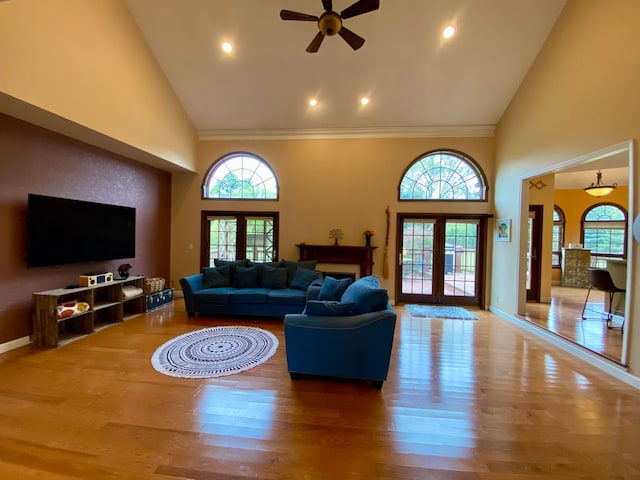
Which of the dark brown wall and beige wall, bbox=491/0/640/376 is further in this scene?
the dark brown wall

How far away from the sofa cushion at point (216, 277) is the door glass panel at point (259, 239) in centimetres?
110

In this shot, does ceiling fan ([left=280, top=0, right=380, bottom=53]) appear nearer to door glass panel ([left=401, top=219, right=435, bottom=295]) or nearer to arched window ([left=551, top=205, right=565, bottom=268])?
Answer: door glass panel ([left=401, top=219, right=435, bottom=295])

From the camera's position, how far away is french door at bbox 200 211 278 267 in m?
6.37

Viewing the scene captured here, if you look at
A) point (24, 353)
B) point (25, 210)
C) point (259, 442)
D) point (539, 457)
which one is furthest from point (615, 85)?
point (24, 353)

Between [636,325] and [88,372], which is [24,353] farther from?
[636,325]

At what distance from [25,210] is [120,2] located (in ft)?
10.9

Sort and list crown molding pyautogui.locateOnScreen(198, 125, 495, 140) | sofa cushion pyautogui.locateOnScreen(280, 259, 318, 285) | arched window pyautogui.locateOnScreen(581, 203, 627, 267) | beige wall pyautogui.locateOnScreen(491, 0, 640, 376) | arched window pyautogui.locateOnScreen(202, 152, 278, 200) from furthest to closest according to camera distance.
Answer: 1. arched window pyautogui.locateOnScreen(581, 203, 627, 267)
2. arched window pyautogui.locateOnScreen(202, 152, 278, 200)
3. crown molding pyautogui.locateOnScreen(198, 125, 495, 140)
4. sofa cushion pyautogui.locateOnScreen(280, 259, 318, 285)
5. beige wall pyautogui.locateOnScreen(491, 0, 640, 376)

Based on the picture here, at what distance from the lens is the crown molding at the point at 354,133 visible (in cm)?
587


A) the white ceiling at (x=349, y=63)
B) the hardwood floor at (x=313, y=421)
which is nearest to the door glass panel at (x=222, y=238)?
the white ceiling at (x=349, y=63)

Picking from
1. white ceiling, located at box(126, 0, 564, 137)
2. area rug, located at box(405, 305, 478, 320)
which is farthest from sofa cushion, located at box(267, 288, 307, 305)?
white ceiling, located at box(126, 0, 564, 137)

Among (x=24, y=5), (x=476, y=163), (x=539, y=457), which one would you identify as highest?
(x=24, y=5)

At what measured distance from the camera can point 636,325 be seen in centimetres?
292

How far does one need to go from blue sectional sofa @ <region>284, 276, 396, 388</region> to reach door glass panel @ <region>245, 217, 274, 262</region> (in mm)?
3710

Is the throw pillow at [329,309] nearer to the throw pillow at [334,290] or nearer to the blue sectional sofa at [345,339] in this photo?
the blue sectional sofa at [345,339]
